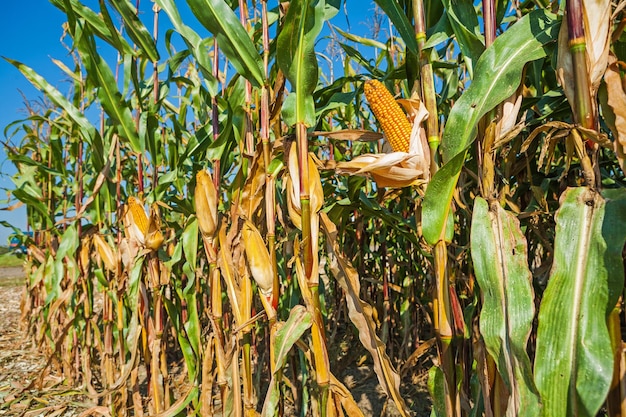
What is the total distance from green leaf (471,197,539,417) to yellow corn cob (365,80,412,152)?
345 millimetres

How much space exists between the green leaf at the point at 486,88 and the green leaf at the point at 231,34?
0.73m

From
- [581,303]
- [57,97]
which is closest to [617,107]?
[581,303]

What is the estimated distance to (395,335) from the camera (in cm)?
361

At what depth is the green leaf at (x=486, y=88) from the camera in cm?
113

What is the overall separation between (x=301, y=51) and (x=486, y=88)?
0.57 meters

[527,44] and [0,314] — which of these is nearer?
[527,44]

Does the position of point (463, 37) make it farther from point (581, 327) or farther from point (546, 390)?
point (546, 390)

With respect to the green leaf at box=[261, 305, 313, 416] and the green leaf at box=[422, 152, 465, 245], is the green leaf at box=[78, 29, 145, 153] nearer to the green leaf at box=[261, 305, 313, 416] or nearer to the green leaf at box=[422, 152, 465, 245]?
the green leaf at box=[261, 305, 313, 416]

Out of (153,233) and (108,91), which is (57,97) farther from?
(153,233)

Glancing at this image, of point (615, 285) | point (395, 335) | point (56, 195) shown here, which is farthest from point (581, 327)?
point (56, 195)

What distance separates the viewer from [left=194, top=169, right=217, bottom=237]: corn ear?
5.82 ft

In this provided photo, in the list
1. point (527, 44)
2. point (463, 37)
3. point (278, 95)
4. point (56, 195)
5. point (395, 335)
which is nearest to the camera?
point (527, 44)

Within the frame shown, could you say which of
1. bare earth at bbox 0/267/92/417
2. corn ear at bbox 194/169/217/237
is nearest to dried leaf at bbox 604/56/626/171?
corn ear at bbox 194/169/217/237

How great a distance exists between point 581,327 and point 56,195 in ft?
14.7
